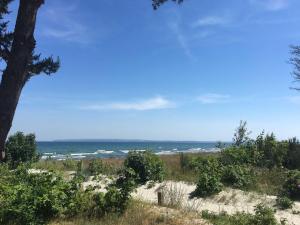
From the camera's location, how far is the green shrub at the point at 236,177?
1751cm

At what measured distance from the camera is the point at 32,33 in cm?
1000

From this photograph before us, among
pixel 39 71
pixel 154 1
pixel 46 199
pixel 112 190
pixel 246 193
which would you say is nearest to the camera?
pixel 46 199

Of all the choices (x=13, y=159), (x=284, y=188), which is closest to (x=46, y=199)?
(x=284, y=188)

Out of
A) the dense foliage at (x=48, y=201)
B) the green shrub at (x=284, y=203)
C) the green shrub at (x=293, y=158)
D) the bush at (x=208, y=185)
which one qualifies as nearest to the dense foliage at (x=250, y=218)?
the dense foliage at (x=48, y=201)

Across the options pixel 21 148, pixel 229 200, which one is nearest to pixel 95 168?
pixel 21 148

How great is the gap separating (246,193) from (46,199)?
28.4 ft

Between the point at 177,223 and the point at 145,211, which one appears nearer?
the point at 177,223

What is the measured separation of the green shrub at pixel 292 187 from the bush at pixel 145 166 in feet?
15.7

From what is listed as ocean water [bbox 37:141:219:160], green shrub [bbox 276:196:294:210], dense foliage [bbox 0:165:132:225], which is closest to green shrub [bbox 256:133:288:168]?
ocean water [bbox 37:141:219:160]

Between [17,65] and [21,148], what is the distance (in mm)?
15197

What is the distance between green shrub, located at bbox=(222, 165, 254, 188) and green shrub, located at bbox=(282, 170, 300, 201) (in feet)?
4.96

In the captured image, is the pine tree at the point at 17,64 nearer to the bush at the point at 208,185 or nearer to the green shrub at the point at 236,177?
the bush at the point at 208,185

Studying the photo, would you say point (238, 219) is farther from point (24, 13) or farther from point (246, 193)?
point (24, 13)

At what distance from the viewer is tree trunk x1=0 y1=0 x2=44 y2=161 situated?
968 cm
